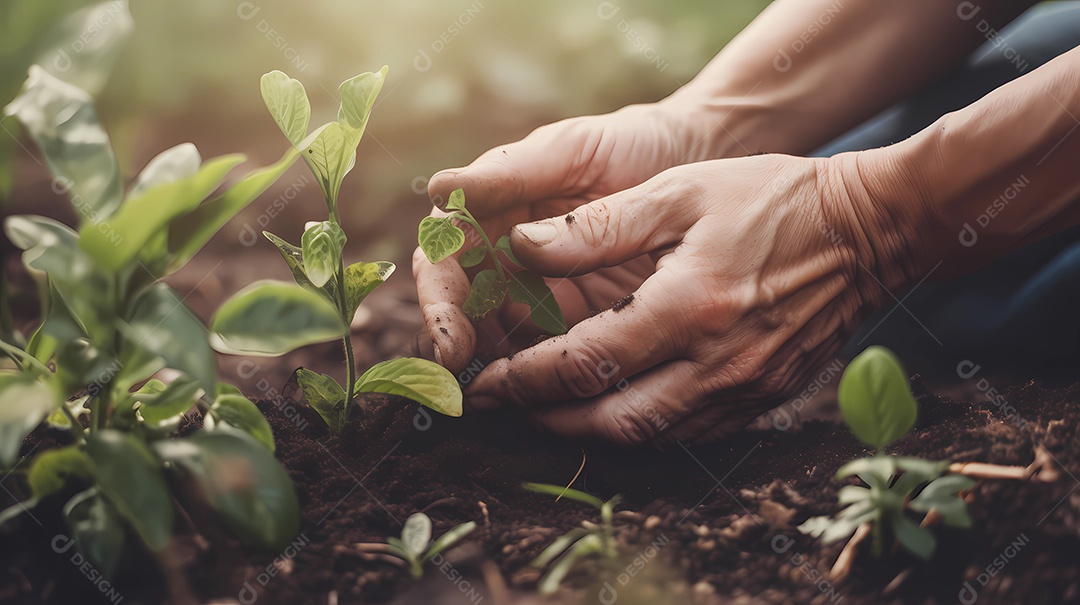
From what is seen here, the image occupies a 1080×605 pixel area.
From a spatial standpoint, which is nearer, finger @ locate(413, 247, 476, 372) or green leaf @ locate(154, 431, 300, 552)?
green leaf @ locate(154, 431, 300, 552)

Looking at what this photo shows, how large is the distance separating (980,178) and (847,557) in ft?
2.01

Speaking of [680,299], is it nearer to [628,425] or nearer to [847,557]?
[628,425]

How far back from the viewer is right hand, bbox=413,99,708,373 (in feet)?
3.36

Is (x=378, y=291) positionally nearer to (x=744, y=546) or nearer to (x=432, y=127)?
(x=432, y=127)

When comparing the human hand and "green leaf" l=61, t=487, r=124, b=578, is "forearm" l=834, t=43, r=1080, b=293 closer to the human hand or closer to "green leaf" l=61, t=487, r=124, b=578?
the human hand

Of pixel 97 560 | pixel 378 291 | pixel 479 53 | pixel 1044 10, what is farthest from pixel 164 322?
pixel 1044 10

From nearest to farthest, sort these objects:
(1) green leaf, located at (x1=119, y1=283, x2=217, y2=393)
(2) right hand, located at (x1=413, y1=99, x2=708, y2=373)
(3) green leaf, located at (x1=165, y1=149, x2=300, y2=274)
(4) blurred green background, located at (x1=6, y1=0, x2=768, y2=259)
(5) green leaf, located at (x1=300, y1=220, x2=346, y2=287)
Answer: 1. (1) green leaf, located at (x1=119, y1=283, x2=217, y2=393)
2. (3) green leaf, located at (x1=165, y1=149, x2=300, y2=274)
3. (5) green leaf, located at (x1=300, y1=220, x2=346, y2=287)
4. (2) right hand, located at (x1=413, y1=99, x2=708, y2=373)
5. (4) blurred green background, located at (x1=6, y1=0, x2=768, y2=259)

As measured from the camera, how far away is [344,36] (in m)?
1.73

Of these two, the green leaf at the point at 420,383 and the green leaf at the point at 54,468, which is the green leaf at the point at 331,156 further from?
the green leaf at the point at 54,468

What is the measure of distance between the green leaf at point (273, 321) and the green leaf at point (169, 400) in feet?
0.25

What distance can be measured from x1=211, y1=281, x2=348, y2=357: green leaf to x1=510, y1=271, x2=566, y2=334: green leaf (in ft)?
1.36

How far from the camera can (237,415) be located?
27.0 inches

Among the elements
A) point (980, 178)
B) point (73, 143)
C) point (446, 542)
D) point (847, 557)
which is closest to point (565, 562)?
point (446, 542)
